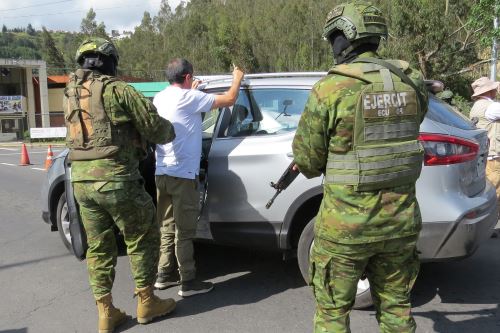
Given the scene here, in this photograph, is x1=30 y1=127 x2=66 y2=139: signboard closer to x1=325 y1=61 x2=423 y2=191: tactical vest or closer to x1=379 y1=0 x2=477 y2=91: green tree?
x1=379 y1=0 x2=477 y2=91: green tree

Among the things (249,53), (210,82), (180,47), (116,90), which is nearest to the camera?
(116,90)

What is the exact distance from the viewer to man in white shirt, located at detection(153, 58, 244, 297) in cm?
387

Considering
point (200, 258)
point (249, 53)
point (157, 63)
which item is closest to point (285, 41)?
point (249, 53)

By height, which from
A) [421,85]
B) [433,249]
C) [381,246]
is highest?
[421,85]

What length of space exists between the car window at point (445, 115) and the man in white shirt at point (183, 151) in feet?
4.73

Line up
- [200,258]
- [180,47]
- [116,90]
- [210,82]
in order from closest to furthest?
[116,90], [210,82], [200,258], [180,47]

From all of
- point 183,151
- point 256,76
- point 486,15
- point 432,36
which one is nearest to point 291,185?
point 183,151

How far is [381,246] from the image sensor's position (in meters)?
2.37

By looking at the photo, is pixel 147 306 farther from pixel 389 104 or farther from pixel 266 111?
pixel 389 104

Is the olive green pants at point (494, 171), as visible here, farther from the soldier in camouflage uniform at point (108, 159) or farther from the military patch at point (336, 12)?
the military patch at point (336, 12)

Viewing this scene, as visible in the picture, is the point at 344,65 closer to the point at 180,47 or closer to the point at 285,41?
the point at 285,41

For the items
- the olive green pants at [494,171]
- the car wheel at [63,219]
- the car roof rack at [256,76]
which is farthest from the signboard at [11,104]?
the olive green pants at [494,171]

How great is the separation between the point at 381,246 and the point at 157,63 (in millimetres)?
79131

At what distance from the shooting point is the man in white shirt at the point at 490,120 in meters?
5.46
